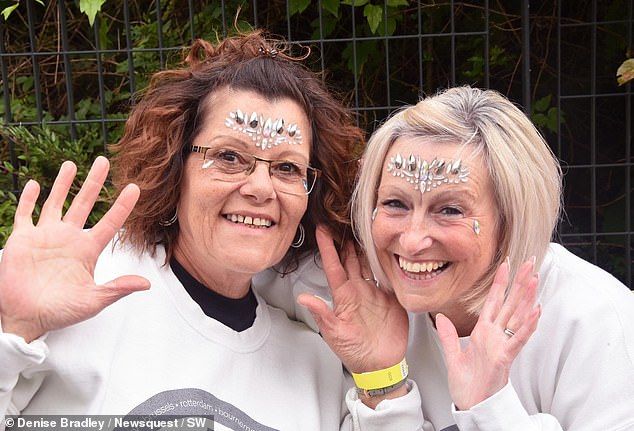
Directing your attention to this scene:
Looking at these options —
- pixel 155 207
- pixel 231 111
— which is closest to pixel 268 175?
pixel 231 111

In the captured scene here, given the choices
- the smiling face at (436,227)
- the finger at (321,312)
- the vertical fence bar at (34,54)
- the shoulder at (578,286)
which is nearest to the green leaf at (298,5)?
the vertical fence bar at (34,54)

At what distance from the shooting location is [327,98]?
2.37m

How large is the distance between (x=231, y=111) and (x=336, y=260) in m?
0.57

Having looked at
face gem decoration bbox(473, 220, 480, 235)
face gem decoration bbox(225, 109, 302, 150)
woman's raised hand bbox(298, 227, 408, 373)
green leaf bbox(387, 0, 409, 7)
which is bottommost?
woman's raised hand bbox(298, 227, 408, 373)

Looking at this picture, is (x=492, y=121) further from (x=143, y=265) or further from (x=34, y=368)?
(x=34, y=368)

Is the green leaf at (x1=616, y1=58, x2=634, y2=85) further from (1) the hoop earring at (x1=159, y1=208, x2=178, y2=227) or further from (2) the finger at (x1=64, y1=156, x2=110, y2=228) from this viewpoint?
(2) the finger at (x1=64, y1=156, x2=110, y2=228)

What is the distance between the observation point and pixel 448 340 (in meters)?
1.87

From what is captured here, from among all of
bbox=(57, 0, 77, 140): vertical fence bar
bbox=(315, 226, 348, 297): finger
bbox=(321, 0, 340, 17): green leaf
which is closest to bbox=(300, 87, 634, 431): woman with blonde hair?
bbox=(315, 226, 348, 297): finger

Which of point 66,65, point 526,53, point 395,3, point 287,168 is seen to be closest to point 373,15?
point 395,3

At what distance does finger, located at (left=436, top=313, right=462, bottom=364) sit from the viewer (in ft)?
6.08

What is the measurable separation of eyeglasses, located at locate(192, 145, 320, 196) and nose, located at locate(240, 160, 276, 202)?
0.04ft

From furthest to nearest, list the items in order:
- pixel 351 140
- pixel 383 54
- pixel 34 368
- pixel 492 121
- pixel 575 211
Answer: pixel 575 211
pixel 383 54
pixel 351 140
pixel 492 121
pixel 34 368

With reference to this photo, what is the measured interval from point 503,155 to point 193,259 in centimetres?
95

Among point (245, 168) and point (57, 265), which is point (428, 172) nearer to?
point (245, 168)
